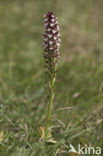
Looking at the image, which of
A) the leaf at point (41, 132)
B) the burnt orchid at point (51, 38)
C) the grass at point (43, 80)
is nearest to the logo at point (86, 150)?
the grass at point (43, 80)

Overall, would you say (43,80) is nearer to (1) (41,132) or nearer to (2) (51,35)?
(1) (41,132)

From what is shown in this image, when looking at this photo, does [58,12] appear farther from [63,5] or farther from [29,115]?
[29,115]

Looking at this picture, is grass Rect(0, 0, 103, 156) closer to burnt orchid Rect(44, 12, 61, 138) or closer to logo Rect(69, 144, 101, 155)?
logo Rect(69, 144, 101, 155)

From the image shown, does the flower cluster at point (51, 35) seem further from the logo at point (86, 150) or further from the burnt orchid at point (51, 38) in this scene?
the logo at point (86, 150)

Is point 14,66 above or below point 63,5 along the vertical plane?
below

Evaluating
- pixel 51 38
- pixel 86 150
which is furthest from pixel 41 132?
pixel 51 38

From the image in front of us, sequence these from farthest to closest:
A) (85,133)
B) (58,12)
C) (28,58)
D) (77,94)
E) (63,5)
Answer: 1. (63,5)
2. (58,12)
3. (28,58)
4. (77,94)
5. (85,133)

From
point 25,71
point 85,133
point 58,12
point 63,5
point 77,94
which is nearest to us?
point 85,133

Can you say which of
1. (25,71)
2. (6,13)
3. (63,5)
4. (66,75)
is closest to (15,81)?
(25,71)
